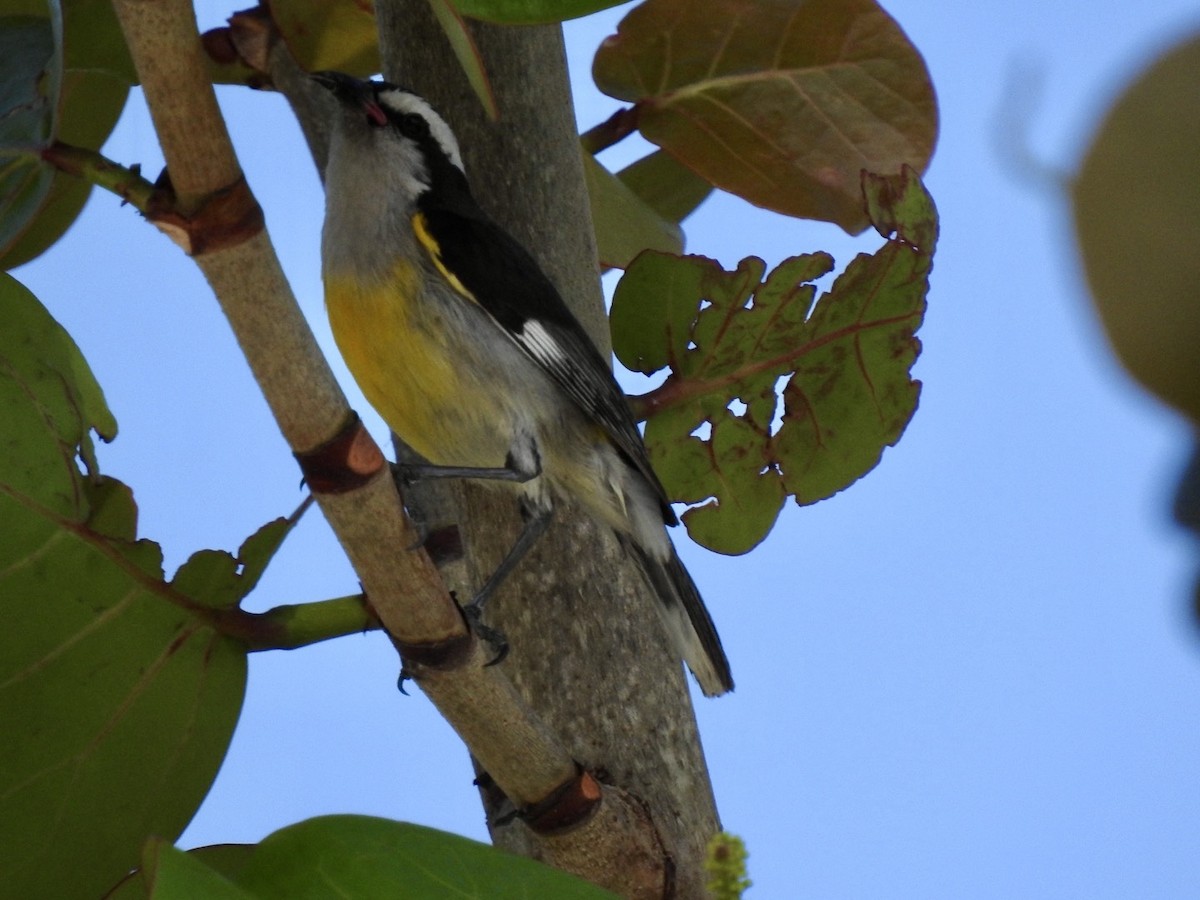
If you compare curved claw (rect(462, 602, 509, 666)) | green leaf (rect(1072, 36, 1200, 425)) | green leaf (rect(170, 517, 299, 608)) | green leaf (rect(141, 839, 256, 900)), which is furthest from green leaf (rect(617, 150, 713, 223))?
green leaf (rect(1072, 36, 1200, 425))

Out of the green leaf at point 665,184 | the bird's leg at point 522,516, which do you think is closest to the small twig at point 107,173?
the bird's leg at point 522,516

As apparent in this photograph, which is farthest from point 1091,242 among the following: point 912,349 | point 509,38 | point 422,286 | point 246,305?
point 422,286

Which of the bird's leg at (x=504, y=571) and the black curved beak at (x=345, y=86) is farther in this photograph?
the black curved beak at (x=345, y=86)

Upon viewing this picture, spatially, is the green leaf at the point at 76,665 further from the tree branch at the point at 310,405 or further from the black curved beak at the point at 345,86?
the black curved beak at the point at 345,86

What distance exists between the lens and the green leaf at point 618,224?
119 centimetres

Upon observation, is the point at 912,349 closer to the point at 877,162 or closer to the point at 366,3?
the point at 877,162

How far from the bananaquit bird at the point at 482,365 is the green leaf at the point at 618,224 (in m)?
0.11

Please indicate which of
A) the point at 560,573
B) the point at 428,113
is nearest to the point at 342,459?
the point at 560,573

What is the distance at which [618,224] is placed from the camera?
121cm

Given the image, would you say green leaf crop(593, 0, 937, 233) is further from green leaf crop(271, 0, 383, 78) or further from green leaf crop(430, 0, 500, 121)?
green leaf crop(430, 0, 500, 121)

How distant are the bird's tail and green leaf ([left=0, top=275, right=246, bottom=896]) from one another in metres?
0.36

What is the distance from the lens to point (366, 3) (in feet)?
3.77

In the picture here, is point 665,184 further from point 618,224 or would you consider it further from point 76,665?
point 76,665

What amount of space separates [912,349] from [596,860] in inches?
16.6
